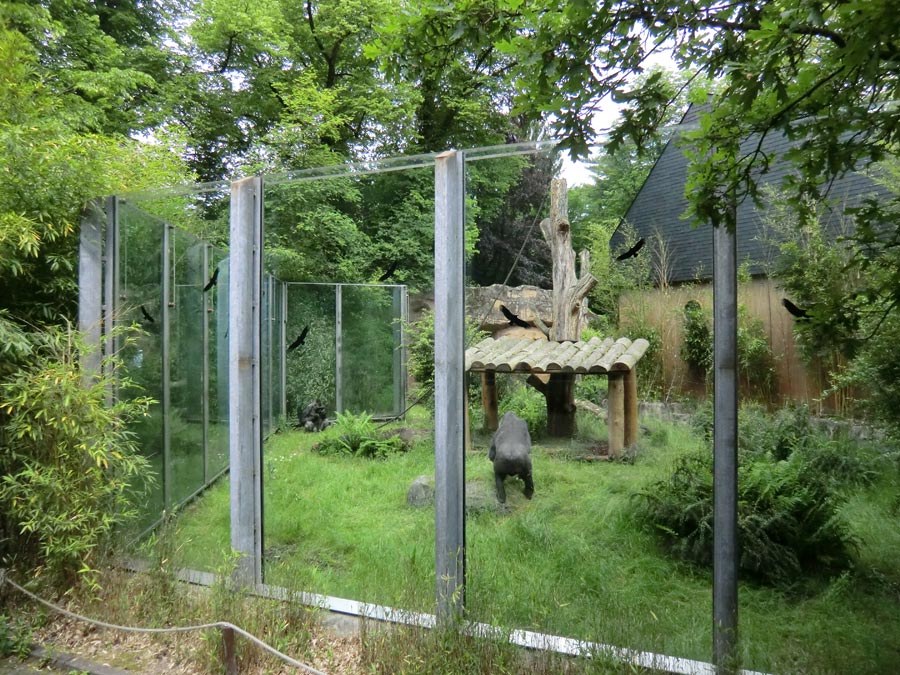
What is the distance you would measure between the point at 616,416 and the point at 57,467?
2940 mm

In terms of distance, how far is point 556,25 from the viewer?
7.61 feet

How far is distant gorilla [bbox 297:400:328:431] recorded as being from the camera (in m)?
3.88

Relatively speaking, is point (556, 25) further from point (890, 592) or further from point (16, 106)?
point (16, 106)

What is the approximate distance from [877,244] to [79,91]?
1290cm

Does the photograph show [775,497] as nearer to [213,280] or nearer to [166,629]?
[166,629]

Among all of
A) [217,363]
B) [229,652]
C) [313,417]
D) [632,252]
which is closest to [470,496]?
[313,417]

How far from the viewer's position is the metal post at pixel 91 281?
4.26 metres

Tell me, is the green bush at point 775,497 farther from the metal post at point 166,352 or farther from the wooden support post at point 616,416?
the metal post at point 166,352

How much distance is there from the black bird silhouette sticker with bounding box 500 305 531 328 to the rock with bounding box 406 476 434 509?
92 centimetres

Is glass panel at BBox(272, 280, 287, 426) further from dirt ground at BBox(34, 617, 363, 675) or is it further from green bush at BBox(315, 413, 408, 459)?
dirt ground at BBox(34, 617, 363, 675)

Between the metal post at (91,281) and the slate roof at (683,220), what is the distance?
3317 millimetres

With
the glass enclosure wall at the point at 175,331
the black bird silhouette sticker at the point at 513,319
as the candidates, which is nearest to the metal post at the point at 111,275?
the glass enclosure wall at the point at 175,331

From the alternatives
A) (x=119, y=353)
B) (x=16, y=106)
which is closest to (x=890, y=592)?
(x=119, y=353)

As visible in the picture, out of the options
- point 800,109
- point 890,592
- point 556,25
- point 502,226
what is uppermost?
point 556,25
